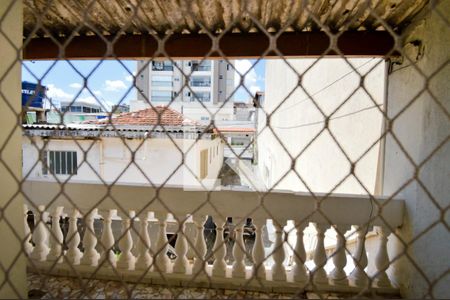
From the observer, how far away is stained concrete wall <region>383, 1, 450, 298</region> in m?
1.22

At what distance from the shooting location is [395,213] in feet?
5.09

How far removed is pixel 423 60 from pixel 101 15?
5.66 feet

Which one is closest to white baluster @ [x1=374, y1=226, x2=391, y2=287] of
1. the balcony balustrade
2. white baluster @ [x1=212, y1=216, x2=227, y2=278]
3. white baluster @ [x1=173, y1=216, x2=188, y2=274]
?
the balcony balustrade

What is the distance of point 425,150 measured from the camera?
1389mm

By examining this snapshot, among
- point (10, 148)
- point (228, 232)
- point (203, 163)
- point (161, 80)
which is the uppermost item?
point (161, 80)

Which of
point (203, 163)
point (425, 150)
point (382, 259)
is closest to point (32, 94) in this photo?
point (425, 150)

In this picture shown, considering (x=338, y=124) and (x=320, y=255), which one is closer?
(x=320, y=255)

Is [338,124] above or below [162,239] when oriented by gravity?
above

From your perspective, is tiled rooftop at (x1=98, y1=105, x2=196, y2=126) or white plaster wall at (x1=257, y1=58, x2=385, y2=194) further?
tiled rooftop at (x1=98, y1=105, x2=196, y2=126)

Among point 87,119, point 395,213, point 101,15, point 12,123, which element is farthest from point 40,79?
point 87,119

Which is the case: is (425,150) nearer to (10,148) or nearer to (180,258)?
(180,258)

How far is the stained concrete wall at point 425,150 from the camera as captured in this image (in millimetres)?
1222

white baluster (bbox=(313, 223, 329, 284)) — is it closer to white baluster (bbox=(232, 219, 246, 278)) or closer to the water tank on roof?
white baluster (bbox=(232, 219, 246, 278))

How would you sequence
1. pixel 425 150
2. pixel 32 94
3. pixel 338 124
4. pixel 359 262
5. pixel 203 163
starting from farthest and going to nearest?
1. pixel 203 163
2. pixel 338 124
3. pixel 359 262
4. pixel 425 150
5. pixel 32 94
